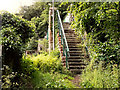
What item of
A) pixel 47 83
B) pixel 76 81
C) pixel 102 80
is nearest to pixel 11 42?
pixel 47 83

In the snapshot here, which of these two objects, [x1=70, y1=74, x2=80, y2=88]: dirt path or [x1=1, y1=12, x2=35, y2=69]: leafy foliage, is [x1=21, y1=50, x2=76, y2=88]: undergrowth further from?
[x1=1, y1=12, x2=35, y2=69]: leafy foliage

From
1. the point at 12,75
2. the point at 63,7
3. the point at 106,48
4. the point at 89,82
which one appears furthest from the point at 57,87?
the point at 63,7

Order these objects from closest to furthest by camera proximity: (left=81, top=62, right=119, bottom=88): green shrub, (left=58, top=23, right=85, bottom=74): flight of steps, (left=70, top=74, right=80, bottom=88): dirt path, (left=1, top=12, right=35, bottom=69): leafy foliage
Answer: (left=81, top=62, right=119, bottom=88): green shrub < (left=1, top=12, right=35, bottom=69): leafy foliage < (left=70, top=74, right=80, bottom=88): dirt path < (left=58, top=23, right=85, bottom=74): flight of steps

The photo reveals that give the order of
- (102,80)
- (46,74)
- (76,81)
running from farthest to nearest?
(46,74)
(76,81)
(102,80)

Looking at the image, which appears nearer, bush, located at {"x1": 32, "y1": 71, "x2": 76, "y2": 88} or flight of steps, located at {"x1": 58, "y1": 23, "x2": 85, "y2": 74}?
bush, located at {"x1": 32, "y1": 71, "x2": 76, "y2": 88}

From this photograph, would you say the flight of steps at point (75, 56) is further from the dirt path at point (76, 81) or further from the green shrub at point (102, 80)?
the green shrub at point (102, 80)

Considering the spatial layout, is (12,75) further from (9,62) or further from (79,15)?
(79,15)

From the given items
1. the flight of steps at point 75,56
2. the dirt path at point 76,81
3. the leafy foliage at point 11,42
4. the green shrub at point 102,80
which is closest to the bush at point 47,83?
the dirt path at point 76,81

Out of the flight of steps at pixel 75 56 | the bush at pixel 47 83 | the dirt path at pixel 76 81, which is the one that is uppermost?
the flight of steps at pixel 75 56

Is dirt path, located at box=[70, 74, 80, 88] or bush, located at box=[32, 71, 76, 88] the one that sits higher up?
bush, located at box=[32, 71, 76, 88]

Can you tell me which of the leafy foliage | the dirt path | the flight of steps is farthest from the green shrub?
the leafy foliage

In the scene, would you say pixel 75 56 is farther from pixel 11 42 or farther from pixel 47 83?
pixel 11 42

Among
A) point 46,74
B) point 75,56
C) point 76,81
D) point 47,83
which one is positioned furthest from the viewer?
point 75,56

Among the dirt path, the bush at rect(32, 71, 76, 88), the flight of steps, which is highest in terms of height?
the flight of steps
